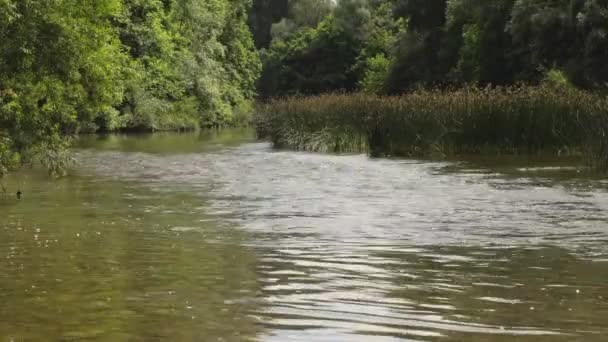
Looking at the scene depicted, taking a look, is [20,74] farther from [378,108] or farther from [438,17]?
[438,17]

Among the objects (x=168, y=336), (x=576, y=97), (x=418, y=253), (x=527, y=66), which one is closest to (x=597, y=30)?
(x=576, y=97)

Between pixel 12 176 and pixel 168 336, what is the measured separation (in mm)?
16487

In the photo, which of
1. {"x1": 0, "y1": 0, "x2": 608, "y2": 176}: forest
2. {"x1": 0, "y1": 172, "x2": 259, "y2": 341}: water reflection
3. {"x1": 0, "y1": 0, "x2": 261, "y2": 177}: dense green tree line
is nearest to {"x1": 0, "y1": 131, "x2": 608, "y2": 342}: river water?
{"x1": 0, "y1": 172, "x2": 259, "y2": 341}: water reflection

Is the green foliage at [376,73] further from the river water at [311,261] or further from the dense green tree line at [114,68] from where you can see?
the river water at [311,261]

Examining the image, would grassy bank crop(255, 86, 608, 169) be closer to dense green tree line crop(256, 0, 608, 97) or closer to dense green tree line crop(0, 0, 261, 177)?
dense green tree line crop(256, 0, 608, 97)

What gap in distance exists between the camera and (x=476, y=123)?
2592 centimetres

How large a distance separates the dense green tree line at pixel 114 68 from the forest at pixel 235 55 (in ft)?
0.14

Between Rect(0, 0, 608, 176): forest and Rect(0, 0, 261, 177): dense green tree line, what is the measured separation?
4 centimetres

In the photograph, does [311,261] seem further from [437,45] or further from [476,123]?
[437,45]

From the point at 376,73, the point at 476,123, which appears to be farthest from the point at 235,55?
the point at 476,123

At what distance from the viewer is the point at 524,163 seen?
22.7 m

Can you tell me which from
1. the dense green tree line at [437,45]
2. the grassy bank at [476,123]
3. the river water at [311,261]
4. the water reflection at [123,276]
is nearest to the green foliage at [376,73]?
the dense green tree line at [437,45]

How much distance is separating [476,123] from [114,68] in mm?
9504

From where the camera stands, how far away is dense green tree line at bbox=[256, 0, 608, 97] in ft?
106
